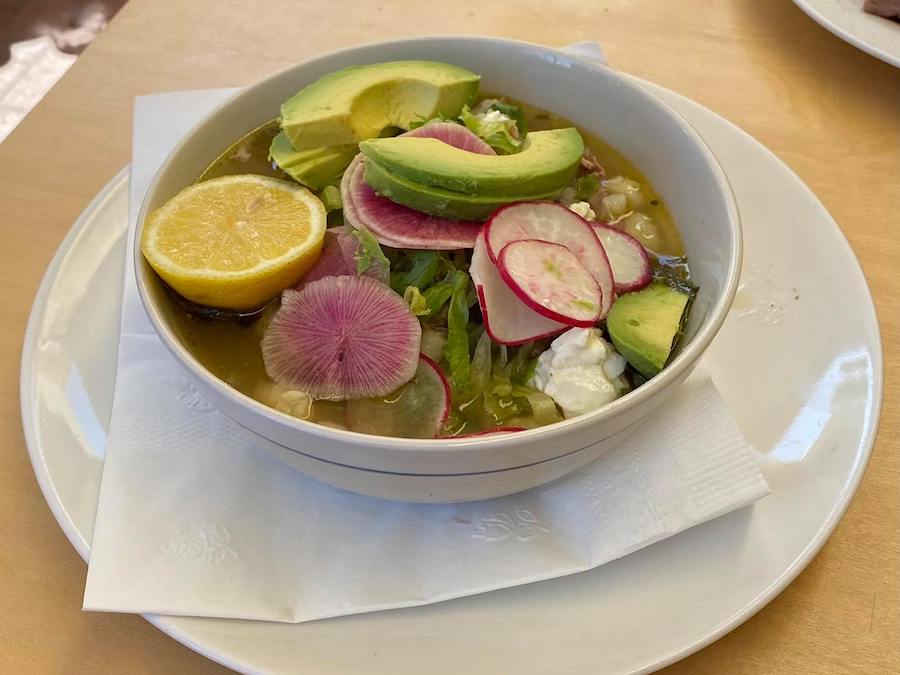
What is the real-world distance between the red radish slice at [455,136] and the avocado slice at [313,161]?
124 millimetres

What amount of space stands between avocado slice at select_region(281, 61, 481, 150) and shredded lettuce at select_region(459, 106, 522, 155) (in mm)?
60

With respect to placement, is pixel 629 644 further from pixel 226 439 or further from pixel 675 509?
pixel 226 439

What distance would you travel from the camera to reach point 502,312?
1.00 m

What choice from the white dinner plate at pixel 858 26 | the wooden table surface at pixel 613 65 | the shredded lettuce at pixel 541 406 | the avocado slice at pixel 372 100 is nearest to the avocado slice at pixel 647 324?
the shredded lettuce at pixel 541 406

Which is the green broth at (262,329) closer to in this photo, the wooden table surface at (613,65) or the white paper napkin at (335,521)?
the white paper napkin at (335,521)

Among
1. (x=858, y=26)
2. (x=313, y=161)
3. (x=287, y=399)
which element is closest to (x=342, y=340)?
(x=287, y=399)

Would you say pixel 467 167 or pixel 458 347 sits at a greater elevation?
pixel 467 167

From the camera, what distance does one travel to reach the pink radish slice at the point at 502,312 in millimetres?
985

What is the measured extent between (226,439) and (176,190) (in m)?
0.37

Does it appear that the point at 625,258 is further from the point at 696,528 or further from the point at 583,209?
the point at 696,528

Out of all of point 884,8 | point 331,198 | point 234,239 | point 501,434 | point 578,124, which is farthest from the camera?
point 884,8

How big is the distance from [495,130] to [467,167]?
0.17 meters

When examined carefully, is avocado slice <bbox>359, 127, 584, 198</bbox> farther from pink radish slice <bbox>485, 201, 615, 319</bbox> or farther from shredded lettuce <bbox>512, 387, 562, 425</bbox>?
shredded lettuce <bbox>512, 387, 562, 425</bbox>

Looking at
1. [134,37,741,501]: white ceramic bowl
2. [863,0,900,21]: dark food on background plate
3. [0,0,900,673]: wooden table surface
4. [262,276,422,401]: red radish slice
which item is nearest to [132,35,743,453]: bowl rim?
[134,37,741,501]: white ceramic bowl
